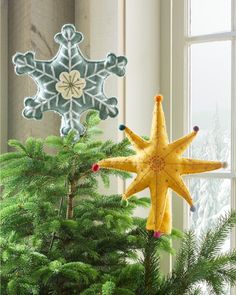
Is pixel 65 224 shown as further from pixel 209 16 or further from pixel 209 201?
pixel 209 16

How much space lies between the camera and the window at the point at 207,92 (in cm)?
161

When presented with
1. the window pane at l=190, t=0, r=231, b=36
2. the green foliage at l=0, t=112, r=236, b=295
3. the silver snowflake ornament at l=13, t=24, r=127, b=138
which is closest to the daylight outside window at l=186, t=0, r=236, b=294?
the window pane at l=190, t=0, r=231, b=36

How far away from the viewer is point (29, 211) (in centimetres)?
120

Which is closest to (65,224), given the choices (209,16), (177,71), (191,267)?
(191,267)

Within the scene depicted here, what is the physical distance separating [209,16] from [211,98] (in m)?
0.25

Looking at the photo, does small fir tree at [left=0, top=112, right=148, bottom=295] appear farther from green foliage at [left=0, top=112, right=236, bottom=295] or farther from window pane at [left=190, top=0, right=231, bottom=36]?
window pane at [left=190, top=0, right=231, bottom=36]

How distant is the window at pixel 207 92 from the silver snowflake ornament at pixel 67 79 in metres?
0.52

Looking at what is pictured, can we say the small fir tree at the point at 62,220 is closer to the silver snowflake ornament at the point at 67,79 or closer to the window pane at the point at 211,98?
the silver snowflake ornament at the point at 67,79

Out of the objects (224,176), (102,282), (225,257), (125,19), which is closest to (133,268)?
(102,282)

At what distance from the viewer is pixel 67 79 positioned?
1.19 meters

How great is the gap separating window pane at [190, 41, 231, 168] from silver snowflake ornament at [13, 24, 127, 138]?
520 mm

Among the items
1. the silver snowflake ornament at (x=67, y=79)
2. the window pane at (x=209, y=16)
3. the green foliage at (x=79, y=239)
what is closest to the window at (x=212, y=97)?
the window pane at (x=209, y=16)

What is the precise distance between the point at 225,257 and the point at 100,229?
0.28 meters

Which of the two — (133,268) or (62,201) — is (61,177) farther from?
(133,268)
